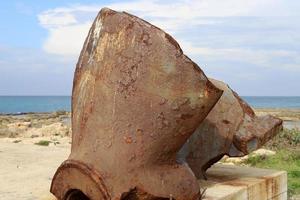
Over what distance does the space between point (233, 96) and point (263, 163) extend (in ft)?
17.5

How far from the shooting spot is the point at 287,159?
10797 mm

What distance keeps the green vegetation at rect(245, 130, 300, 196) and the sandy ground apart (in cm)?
358

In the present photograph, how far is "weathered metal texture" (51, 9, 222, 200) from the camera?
398 centimetres

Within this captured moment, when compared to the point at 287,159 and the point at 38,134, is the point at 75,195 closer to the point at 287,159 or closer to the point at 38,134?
the point at 287,159

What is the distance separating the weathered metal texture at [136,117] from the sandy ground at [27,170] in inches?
37.9

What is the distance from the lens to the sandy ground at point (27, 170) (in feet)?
17.0

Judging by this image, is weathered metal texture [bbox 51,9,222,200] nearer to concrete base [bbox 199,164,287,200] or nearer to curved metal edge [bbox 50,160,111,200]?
curved metal edge [bbox 50,160,111,200]

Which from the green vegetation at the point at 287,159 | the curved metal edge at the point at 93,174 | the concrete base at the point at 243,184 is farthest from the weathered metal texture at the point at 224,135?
the green vegetation at the point at 287,159

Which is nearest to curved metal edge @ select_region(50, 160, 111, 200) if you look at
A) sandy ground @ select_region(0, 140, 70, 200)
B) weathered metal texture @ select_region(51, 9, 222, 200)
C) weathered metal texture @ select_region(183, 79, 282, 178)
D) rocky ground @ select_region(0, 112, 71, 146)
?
weathered metal texture @ select_region(51, 9, 222, 200)

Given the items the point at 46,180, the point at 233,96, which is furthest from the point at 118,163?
the point at 46,180

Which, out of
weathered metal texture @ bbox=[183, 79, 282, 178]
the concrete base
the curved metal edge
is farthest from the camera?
weathered metal texture @ bbox=[183, 79, 282, 178]

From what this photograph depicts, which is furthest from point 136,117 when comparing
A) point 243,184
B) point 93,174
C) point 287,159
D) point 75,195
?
point 287,159

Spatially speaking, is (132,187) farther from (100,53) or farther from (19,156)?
(19,156)

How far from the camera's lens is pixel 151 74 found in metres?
4.11
